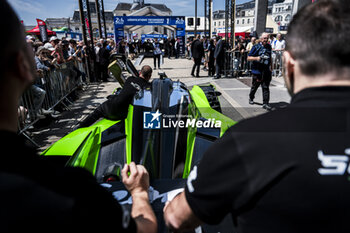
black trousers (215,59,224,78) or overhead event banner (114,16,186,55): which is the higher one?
overhead event banner (114,16,186,55)

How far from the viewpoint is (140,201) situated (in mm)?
1090

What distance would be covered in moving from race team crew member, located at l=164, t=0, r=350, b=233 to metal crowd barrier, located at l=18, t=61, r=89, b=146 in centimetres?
447

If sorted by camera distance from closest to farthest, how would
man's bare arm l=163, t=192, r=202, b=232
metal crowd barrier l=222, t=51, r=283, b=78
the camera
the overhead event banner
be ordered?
man's bare arm l=163, t=192, r=202, b=232 → the camera → metal crowd barrier l=222, t=51, r=283, b=78 → the overhead event banner

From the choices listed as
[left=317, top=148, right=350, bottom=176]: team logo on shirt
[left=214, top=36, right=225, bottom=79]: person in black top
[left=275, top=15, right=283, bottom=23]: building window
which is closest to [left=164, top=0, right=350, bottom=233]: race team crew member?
[left=317, top=148, right=350, bottom=176]: team logo on shirt

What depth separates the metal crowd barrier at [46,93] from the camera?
4.62 metres

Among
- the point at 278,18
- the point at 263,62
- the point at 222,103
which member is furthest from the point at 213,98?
the point at 278,18

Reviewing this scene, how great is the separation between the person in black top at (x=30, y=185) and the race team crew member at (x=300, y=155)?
1.19 feet

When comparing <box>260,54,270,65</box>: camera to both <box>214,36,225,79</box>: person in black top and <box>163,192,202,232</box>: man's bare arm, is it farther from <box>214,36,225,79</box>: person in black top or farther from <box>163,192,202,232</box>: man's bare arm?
<box>163,192,202,232</box>: man's bare arm

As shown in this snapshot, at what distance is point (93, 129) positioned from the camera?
2.74 meters

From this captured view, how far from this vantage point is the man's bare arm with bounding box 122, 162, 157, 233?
3.07 feet

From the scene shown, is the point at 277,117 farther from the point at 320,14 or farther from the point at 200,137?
the point at 200,137

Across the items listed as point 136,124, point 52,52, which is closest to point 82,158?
point 136,124

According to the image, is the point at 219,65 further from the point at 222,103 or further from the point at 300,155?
the point at 300,155

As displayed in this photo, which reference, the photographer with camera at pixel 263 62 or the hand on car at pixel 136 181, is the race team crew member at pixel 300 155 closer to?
the hand on car at pixel 136 181
